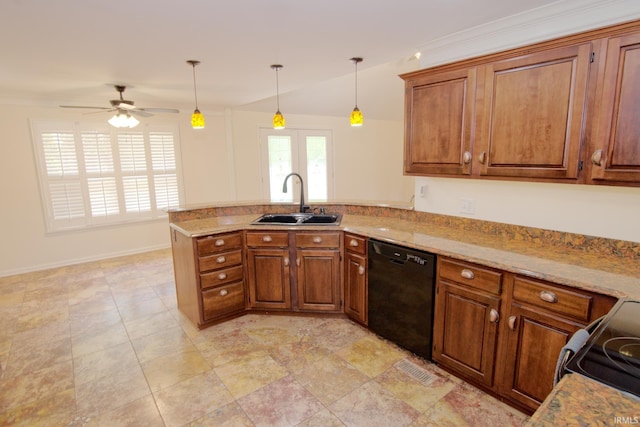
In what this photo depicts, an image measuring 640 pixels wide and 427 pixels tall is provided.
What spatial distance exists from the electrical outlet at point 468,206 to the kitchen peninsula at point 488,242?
0.23 feet

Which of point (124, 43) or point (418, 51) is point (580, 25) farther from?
point (124, 43)

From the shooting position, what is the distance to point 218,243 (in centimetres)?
283

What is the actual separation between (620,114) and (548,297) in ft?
3.21

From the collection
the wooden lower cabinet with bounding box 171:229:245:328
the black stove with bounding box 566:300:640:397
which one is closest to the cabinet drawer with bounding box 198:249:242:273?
the wooden lower cabinet with bounding box 171:229:245:328

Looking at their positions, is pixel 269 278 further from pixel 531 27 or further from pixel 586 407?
pixel 531 27

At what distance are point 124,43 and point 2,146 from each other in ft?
10.2

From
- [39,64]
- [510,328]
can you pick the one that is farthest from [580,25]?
[39,64]

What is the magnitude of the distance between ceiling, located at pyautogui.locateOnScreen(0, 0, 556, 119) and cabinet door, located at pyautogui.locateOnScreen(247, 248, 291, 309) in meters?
1.71

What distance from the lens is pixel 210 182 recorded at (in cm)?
571

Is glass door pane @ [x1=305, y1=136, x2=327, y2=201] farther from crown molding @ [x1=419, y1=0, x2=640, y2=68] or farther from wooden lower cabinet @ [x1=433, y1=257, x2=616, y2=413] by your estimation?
wooden lower cabinet @ [x1=433, y1=257, x2=616, y2=413]

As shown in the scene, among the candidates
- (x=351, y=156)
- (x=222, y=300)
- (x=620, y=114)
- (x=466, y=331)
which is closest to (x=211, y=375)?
(x=222, y=300)

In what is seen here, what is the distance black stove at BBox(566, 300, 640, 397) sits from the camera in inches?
35.4

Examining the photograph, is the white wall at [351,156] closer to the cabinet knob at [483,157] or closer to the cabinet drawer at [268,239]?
the cabinet drawer at [268,239]

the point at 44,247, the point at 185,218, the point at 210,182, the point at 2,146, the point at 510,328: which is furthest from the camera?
the point at 210,182
